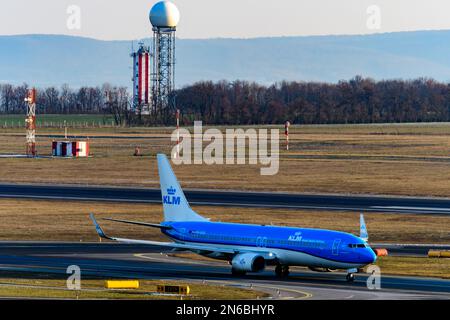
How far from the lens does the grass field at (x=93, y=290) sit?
51.4 metres

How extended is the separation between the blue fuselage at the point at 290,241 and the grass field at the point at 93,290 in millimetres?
7009

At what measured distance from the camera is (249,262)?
63.1 m

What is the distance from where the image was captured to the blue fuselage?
6072 cm

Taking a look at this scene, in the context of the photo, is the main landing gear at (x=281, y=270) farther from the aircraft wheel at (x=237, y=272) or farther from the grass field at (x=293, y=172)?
the grass field at (x=293, y=172)

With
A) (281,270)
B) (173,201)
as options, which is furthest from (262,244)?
(173,201)

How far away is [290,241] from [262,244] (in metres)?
2.05

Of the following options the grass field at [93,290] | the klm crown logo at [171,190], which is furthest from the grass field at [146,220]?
the grass field at [93,290]

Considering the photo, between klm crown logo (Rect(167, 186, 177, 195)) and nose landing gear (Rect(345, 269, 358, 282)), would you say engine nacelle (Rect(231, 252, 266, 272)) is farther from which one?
klm crown logo (Rect(167, 186, 177, 195))

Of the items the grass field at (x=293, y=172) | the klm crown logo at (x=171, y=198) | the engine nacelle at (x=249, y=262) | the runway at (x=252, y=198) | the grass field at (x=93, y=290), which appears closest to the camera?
the grass field at (x=93, y=290)

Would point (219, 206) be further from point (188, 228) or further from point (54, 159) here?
point (54, 159)

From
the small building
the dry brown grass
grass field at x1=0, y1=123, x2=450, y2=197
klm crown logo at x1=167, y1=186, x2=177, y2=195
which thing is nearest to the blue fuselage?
klm crown logo at x1=167, y1=186, x2=177, y2=195

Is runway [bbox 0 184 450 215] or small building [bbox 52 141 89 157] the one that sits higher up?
small building [bbox 52 141 89 157]
